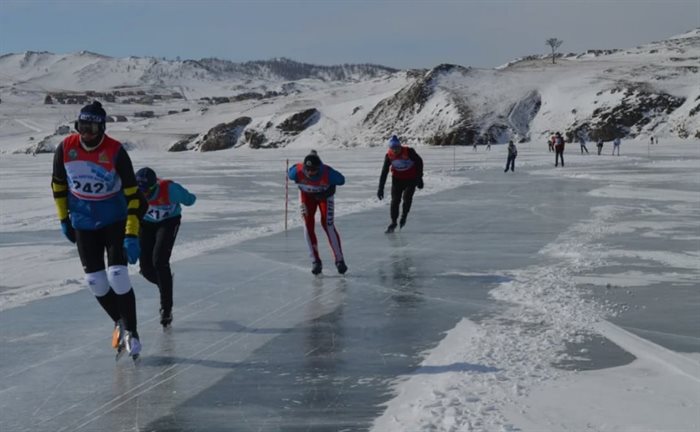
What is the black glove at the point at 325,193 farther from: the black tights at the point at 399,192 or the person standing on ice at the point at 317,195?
the black tights at the point at 399,192

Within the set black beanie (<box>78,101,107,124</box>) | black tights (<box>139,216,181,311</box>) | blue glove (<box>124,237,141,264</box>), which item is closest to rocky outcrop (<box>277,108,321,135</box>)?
black tights (<box>139,216,181,311</box>)

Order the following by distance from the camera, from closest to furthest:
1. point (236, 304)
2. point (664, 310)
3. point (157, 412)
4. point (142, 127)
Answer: point (157, 412) → point (664, 310) → point (236, 304) → point (142, 127)

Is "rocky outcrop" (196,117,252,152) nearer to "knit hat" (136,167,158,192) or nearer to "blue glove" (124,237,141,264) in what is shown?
"knit hat" (136,167,158,192)

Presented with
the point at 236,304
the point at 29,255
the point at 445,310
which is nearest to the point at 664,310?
the point at 445,310

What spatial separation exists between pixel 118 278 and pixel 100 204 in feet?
1.65

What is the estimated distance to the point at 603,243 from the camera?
37.0 ft

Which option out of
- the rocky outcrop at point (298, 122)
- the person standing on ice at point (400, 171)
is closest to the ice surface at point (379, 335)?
the person standing on ice at point (400, 171)

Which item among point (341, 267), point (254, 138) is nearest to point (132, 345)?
point (341, 267)

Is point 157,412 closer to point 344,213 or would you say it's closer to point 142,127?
point 344,213

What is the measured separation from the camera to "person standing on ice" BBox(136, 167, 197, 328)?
683cm

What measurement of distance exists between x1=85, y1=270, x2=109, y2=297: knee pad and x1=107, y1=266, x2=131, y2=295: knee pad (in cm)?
7

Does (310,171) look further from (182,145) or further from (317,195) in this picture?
(182,145)

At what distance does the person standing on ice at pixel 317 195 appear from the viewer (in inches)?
364

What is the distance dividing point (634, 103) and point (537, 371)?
7650 centimetres
